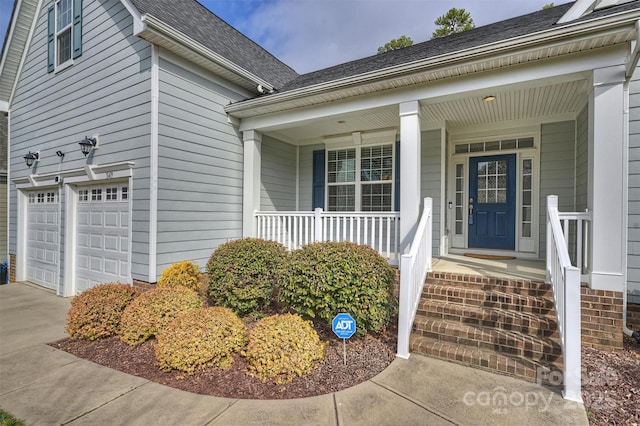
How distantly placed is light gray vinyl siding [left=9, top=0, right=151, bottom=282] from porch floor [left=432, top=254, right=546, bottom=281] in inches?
199

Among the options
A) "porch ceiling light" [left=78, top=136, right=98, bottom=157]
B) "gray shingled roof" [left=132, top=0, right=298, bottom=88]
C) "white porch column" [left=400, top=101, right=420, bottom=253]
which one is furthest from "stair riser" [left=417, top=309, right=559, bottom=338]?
"porch ceiling light" [left=78, top=136, right=98, bottom=157]

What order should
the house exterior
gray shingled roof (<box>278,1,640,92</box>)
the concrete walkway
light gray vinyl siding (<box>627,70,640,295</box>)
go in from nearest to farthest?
the concrete walkway
the house exterior
light gray vinyl siding (<box>627,70,640,295</box>)
gray shingled roof (<box>278,1,640,92</box>)

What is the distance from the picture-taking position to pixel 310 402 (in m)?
2.60

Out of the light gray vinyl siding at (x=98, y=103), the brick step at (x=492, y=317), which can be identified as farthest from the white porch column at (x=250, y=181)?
the brick step at (x=492, y=317)

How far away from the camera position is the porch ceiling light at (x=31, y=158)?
7.56 metres

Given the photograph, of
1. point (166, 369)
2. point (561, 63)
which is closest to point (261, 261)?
point (166, 369)

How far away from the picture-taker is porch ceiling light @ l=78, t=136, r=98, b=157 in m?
6.09

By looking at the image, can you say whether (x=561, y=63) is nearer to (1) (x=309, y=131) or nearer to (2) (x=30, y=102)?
(1) (x=309, y=131)

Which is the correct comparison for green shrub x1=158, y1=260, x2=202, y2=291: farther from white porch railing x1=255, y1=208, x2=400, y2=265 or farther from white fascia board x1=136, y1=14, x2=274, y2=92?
white fascia board x1=136, y1=14, x2=274, y2=92

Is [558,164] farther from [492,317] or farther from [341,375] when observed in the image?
[341,375]

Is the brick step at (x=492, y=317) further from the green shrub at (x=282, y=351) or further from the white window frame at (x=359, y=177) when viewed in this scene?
the white window frame at (x=359, y=177)

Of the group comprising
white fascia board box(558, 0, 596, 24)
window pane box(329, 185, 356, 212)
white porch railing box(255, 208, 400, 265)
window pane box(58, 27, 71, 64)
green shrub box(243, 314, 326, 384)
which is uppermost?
window pane box(58, 27, 71, 64)

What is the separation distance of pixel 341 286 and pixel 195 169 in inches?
147

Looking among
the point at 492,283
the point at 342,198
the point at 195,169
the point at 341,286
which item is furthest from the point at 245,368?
the point at 342,198
